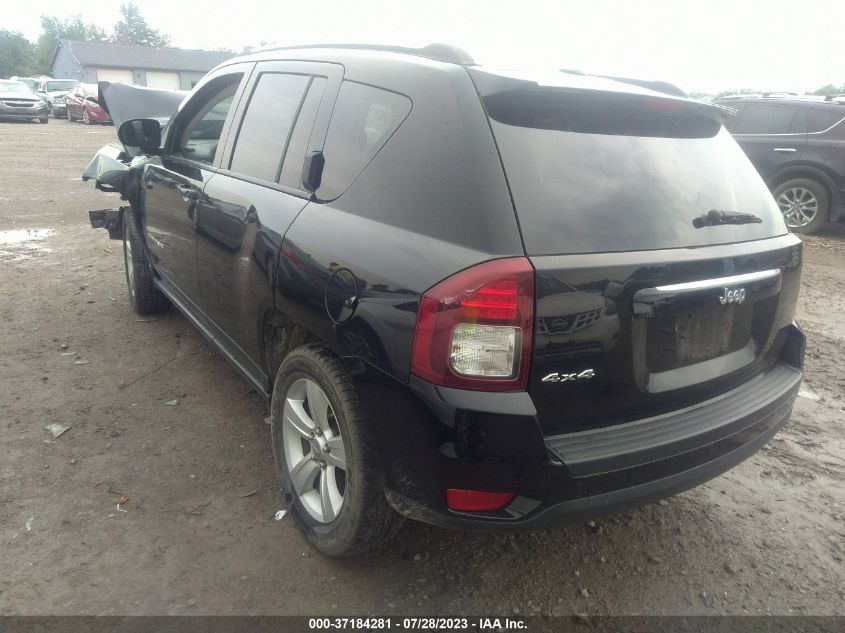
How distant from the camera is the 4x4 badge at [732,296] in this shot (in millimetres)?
2082

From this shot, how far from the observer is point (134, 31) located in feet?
320

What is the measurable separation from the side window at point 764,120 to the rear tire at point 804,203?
0.78 meters

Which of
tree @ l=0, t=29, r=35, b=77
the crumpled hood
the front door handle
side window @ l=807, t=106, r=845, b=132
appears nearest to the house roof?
tree @ l=0, t=29, r=35, b=77

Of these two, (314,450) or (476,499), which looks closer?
(476,499)

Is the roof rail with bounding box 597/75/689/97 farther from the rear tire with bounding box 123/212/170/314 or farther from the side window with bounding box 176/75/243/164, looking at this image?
the rear tire with bounding box 123/212/170/314

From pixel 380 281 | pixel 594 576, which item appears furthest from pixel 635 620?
pixel 380 281

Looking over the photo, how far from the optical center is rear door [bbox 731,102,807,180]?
28.3ft

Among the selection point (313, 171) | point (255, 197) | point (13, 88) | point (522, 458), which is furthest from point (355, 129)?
point (13, 88)

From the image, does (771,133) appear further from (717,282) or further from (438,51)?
(438,51)

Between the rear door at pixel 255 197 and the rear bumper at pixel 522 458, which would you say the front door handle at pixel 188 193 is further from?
the rear bumper at pixel 522 458

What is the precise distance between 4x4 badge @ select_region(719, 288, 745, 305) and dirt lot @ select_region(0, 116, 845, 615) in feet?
3.35

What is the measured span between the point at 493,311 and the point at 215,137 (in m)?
2.52

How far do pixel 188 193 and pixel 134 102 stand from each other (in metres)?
4.02

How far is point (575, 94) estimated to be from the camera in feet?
6.59
